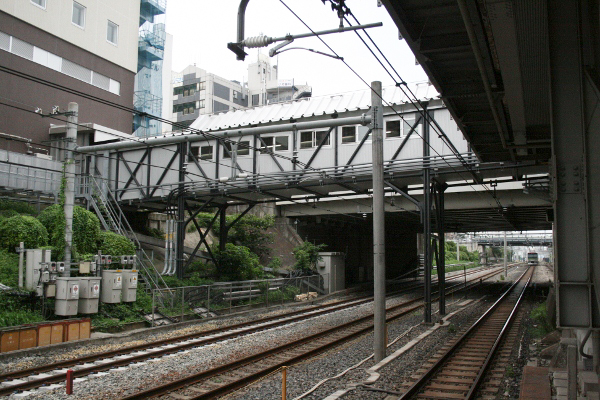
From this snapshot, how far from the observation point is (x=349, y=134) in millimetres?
21922

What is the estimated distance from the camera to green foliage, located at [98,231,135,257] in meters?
20.6

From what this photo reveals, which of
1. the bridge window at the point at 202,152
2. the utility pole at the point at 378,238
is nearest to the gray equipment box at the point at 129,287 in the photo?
the bridge window at the point at 202,152

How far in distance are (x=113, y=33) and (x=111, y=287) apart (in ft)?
82.5

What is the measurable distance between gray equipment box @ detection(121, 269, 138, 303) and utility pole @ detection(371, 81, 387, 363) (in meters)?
9.26

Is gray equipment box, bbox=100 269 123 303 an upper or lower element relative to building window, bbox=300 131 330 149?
lower

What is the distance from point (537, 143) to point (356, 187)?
10451mm

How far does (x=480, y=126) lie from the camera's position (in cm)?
1360

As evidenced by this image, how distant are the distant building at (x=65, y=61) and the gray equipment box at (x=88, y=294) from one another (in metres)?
11.4

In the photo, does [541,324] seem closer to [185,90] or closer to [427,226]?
[427,226]

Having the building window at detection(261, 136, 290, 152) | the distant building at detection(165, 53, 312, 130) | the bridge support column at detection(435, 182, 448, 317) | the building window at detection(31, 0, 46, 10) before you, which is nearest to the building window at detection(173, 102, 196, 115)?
the distant building at detection(165, 53, 312, 130)

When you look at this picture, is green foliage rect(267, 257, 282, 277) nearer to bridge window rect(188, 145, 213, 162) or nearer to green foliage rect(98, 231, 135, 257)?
bridge window rect(188, 145, 213, 162)

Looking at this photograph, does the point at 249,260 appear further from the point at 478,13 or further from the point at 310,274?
the point at 478,13

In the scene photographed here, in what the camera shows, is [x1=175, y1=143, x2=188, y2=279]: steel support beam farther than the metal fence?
Yes

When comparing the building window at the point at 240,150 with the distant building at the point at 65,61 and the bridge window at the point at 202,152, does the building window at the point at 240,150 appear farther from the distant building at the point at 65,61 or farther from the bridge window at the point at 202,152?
the distant building at the point at 65,61
